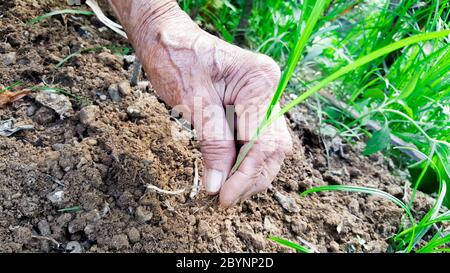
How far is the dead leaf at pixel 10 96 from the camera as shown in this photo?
3.69 ft

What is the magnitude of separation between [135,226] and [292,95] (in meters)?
0.85

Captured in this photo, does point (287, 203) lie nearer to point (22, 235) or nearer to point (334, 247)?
point (334, 247)

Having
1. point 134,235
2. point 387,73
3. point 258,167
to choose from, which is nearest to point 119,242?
point 134,235

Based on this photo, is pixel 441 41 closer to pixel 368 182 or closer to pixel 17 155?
pixel 368 182

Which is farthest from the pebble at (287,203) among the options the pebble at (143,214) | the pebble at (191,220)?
the pebble at (143,214)

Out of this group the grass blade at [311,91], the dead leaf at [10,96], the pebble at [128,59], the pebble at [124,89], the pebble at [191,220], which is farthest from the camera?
the pebble at [128,59]

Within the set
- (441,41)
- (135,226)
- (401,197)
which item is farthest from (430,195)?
(135,226)

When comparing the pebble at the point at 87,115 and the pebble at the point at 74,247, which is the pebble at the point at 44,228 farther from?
the pebble at the point at 87,115

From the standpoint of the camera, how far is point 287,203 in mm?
1176

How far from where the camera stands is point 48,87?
116 centimetres

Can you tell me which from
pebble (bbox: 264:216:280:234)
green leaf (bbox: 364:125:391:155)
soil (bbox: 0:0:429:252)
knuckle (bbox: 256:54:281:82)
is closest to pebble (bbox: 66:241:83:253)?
soil (bbox: 0:0:429:252)

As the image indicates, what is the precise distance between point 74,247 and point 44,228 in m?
0.08

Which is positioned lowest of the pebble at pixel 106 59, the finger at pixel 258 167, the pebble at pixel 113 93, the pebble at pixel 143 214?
the pebble at pixel 143 214
